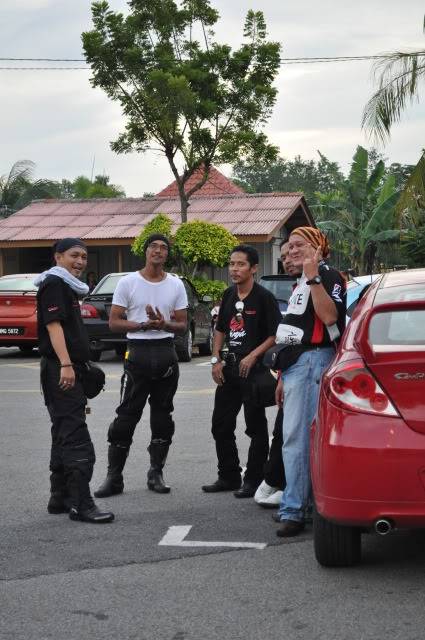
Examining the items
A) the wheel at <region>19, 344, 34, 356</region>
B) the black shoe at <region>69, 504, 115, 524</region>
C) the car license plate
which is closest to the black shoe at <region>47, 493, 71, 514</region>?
the black shoe at <region>69, 504, 115, 524</region>

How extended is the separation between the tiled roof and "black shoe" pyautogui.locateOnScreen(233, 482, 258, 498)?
→ 23638 mm

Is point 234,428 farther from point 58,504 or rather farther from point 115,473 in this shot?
point 58,504

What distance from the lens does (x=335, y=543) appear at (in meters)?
5.20

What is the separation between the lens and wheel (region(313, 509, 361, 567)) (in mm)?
5172

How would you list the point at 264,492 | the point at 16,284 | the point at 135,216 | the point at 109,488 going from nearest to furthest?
the point at 264,492, the point at 109,488, the point at 16,284, the point at 135,216

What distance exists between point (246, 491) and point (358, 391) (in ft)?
8.05

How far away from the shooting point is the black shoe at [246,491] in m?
7.19

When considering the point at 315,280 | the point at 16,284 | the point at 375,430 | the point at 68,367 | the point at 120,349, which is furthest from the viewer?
the point at 16,284

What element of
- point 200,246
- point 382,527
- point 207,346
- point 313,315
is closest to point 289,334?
point 313,315

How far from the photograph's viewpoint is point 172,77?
95.1 feet

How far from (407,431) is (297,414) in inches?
55.2

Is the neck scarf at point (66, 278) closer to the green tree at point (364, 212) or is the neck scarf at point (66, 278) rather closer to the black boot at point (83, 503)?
the black boot at point (83, 503)

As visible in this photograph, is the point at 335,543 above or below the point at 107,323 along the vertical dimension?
below

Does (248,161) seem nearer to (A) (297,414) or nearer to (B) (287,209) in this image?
(B) (287,209)
